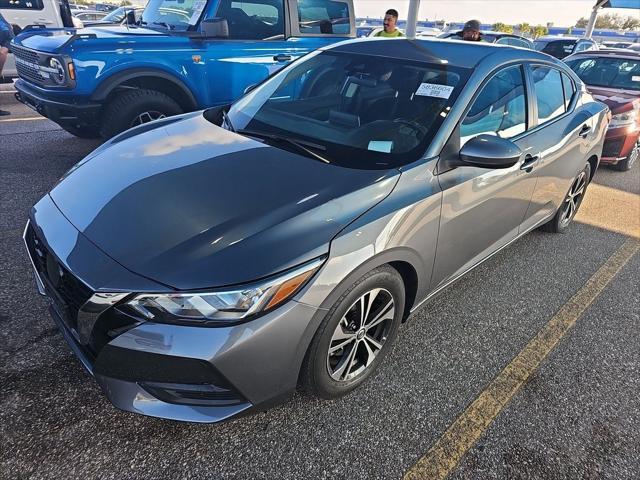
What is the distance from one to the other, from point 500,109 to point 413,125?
742mm

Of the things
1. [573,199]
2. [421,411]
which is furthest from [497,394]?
[573,199]

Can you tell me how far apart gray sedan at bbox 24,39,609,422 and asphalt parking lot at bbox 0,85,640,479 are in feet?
0.87

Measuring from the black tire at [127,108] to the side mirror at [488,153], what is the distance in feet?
11.9

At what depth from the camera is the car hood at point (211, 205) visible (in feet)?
5.46

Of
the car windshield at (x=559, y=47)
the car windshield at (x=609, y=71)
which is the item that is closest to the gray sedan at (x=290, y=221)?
the car windshield at (x=609, y=71)

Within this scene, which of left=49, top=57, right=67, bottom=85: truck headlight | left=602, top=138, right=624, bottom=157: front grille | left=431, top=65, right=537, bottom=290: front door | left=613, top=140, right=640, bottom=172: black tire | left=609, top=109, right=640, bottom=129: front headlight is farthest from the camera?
left=613, top=140, right=640, bottom=172: black tire

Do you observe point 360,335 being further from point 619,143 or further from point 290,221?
point 619,143

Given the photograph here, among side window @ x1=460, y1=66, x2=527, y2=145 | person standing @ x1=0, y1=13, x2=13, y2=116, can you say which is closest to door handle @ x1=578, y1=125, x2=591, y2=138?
side window @ x1=460, y1=66, x2=527, y2=145

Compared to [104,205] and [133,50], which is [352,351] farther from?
[133,50]

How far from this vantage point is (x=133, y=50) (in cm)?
440

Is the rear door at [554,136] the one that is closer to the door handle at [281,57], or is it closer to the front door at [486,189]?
the front door at [486,189]

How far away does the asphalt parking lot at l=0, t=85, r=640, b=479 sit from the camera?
1847 millimetres

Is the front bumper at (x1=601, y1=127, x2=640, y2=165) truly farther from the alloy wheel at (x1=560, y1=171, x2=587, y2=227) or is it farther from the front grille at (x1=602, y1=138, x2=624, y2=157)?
the alloy wheel at (x1=560, y1=171, x2=587, y2=227)

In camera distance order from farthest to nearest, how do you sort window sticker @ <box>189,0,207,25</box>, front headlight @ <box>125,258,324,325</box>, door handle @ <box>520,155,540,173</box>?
window sticker @ <box>189,0,207,25</box>, door handle @ <box>520,155,540,173</box>, front headlight @ <box>125,258,324,325</box>
